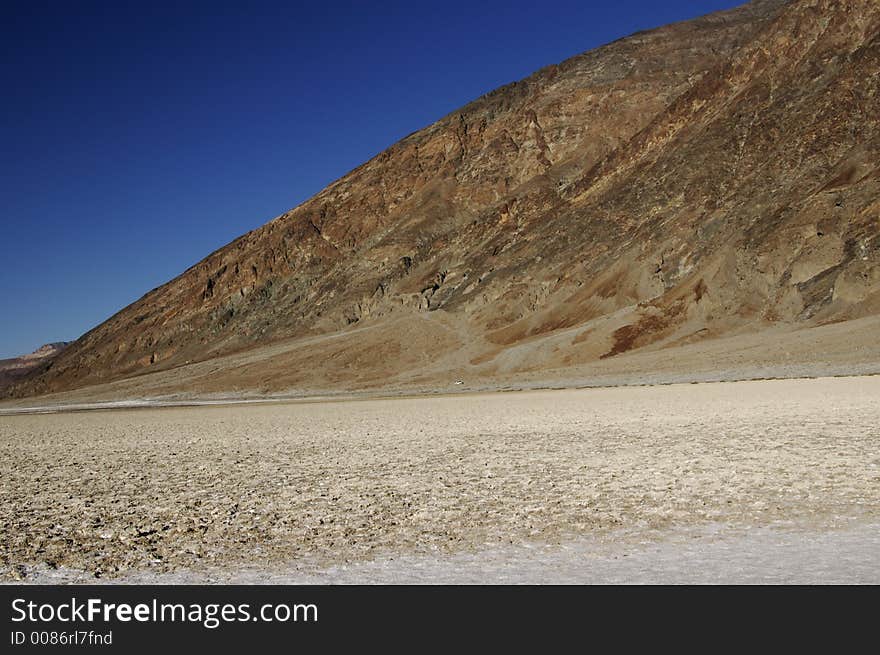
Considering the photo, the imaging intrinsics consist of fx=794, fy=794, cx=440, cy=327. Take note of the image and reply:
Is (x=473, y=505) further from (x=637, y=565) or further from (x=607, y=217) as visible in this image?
(x=607, y=217)

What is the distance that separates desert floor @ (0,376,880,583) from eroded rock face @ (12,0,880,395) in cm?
3098

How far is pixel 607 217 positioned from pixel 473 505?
54218 millimetres

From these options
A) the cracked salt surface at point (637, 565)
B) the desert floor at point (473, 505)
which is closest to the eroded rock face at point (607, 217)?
the desert floor at point (473, 505)

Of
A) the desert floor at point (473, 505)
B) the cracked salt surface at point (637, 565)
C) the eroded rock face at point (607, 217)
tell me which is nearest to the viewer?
the cracked salt surface at point (637, 565)

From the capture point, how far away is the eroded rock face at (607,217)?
46375 millimetres

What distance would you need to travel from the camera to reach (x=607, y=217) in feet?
198

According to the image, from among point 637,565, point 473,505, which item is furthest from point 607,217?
point 637,565

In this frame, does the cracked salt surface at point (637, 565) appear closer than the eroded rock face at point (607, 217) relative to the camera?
Yes

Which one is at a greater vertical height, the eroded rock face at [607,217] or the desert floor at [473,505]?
the eroded rock face at [607,217]

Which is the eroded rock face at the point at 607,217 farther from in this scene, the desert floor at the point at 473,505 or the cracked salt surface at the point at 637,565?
the cracked salt surface at the point at 637,565

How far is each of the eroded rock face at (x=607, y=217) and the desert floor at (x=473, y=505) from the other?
30978mm

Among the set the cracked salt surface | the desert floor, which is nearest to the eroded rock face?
the desert floor

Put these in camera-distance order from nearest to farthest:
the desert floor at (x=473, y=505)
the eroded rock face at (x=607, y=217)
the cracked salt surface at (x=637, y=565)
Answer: the cracked salt surface at (x=637, y=565) → the desert floor at (x=473, y=505) → the eroded rock face at (x=607, y=217)

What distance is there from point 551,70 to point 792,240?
1770 inches
